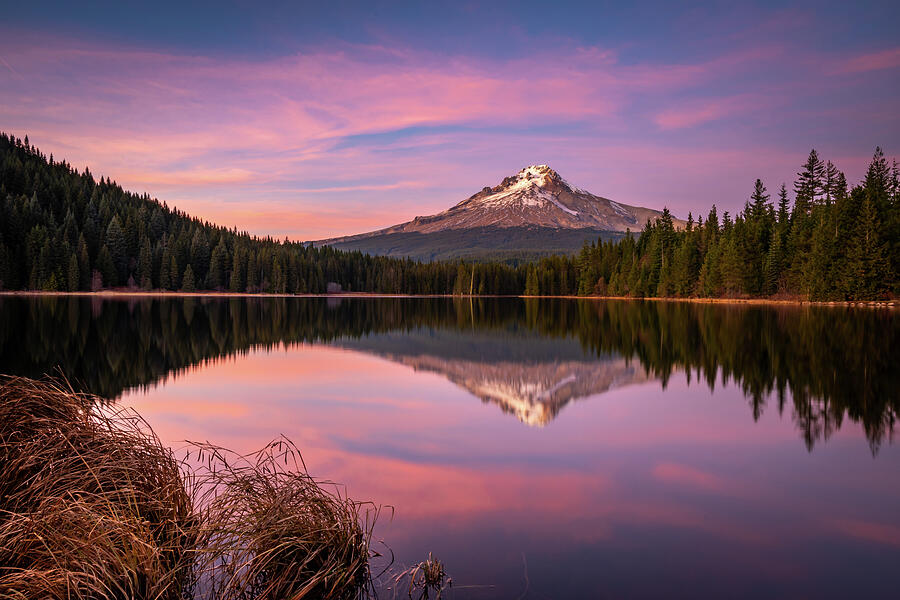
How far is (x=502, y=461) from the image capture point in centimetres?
1080

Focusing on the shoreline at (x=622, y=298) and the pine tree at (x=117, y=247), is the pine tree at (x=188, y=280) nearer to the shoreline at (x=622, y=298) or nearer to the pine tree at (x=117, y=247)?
the shoreline at (x=622, y=298)

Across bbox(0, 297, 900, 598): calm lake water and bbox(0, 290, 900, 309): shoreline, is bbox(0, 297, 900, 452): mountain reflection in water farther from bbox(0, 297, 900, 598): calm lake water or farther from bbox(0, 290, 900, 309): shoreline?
bbox(0, 290, 900, 309): shoreline

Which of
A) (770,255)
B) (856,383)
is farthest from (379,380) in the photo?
(770,255)

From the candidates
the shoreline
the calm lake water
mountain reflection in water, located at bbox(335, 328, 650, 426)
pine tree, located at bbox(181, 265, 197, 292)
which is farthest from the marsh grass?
pine tree, located at bbox(181, 265, 197, 292)

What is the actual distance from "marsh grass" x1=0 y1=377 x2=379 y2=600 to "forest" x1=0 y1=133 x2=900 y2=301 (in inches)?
3047

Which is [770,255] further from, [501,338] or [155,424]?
[155,424]

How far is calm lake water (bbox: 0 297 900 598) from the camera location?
22.1 ft

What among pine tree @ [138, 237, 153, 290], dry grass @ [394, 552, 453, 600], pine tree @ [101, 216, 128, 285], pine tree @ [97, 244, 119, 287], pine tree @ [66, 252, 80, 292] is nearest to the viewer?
dry grass @ [394, 552, 453, 600]

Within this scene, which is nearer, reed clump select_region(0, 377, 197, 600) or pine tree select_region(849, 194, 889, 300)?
reed clump select_region(0, 377, 197, 600)

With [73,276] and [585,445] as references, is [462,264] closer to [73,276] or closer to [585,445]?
[73,276]

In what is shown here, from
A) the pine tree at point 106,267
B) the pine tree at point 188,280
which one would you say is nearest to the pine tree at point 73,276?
the pine tree at point 106,267

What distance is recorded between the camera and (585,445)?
12133 millimetres

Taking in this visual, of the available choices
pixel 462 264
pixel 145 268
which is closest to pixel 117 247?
pixel 145 268

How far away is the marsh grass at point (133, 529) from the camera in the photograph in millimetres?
5203
